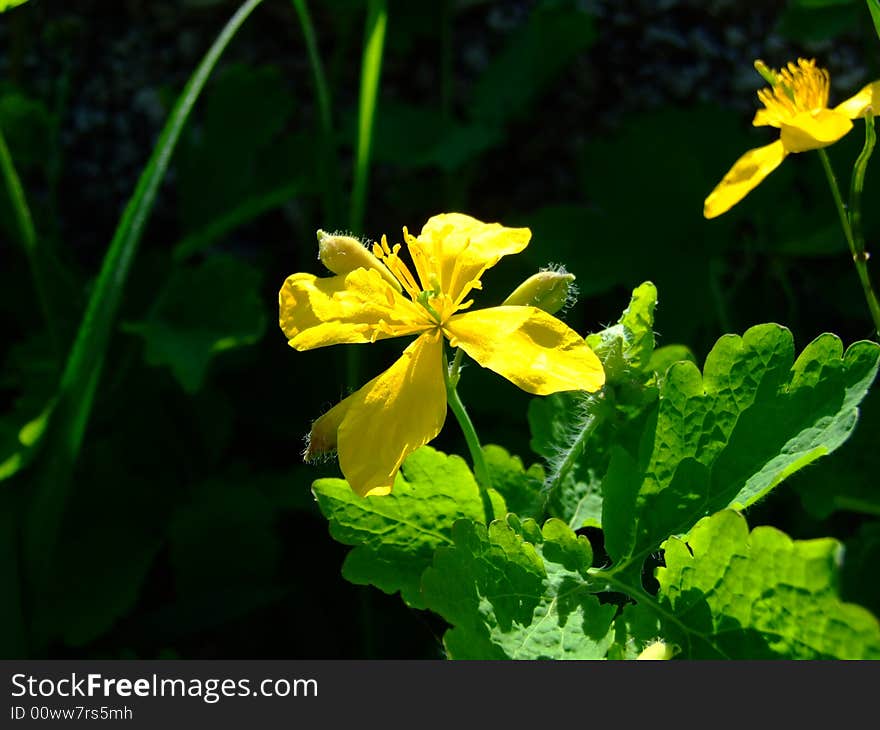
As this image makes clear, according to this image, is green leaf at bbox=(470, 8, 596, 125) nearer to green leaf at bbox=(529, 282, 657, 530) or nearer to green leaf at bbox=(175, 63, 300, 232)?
green leaf at bbox=(175, 63, 300, 232)

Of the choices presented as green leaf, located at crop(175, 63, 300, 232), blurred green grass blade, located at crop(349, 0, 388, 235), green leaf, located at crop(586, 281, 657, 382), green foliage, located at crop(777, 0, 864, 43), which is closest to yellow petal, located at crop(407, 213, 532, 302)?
green leaf, located at crop(586, 281, 657, 382)

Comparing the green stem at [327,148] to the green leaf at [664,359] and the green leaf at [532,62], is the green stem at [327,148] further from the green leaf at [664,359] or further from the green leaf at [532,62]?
the green leaf at [664,359]

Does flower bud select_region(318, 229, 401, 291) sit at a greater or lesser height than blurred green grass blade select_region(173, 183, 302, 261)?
lesser

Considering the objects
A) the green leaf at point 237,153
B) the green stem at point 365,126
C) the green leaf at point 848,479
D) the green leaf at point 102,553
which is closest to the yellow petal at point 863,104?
the green leaf at point 848,479

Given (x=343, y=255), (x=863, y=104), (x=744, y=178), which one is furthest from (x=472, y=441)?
(x=863, y=104)

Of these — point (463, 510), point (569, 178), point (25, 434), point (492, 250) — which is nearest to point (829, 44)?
point (569, 178)

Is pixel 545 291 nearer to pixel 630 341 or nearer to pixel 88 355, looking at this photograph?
pixel 630 341
